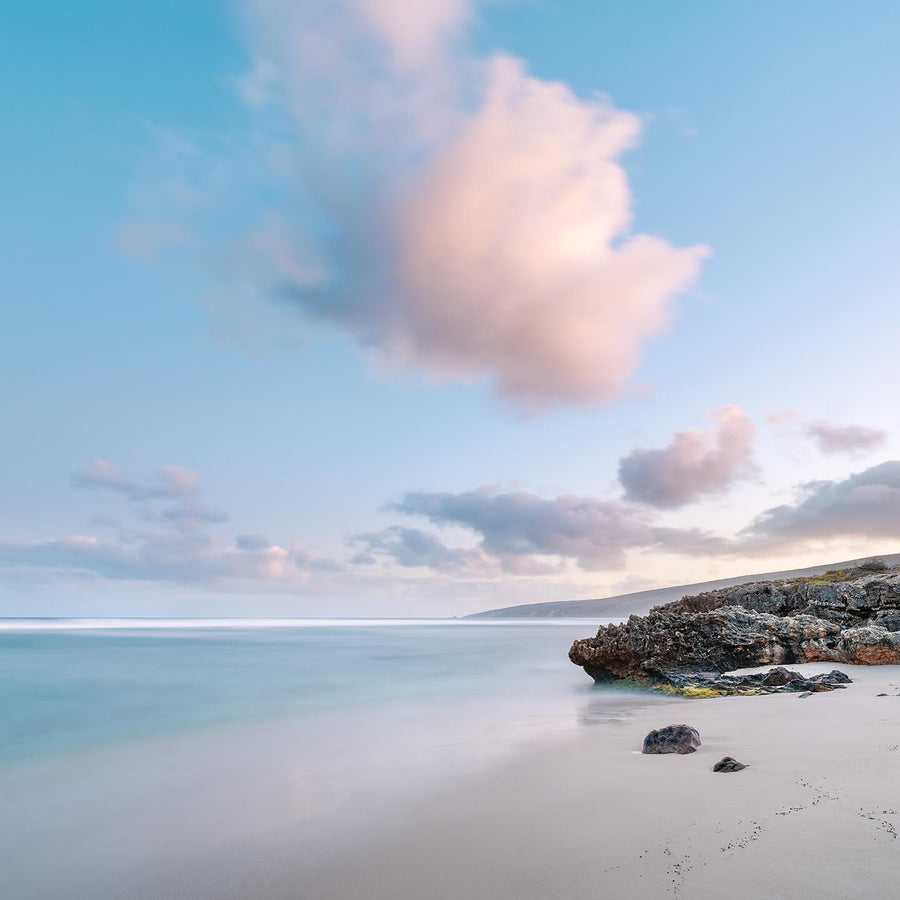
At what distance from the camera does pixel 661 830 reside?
4.05 metres

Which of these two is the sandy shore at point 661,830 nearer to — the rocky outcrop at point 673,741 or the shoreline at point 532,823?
the shoreline at point 532,823

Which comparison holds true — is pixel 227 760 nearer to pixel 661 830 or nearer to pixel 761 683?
pixel 661 830

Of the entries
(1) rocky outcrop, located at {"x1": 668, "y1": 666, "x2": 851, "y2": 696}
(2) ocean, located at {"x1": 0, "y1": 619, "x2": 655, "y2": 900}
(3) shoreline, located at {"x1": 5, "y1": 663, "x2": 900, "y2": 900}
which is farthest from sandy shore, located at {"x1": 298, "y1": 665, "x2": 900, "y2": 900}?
(1) rocky outcrop, located at {"x1": 668, "y1": 666, "x2": 851, "y2": 696}

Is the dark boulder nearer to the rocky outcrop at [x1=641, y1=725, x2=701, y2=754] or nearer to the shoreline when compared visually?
the shoreline

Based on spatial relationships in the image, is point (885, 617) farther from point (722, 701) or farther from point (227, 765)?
point (227, 765)

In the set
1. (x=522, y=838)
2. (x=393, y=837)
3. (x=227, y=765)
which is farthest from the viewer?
(x=227, y=765)

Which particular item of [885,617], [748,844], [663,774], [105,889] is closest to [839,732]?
[663,774]

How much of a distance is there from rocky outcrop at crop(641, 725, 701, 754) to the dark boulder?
93 centimetres

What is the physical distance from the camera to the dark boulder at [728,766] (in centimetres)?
526

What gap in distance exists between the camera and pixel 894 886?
Answer: 2.89 metres

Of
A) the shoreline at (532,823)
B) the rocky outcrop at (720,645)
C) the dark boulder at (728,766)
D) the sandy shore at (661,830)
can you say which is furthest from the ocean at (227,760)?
the dark boulder at (728,766)

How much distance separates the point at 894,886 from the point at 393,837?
339 cm

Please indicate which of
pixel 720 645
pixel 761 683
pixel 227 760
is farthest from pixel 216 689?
pixel 761 683

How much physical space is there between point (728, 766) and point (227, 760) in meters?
6.54
